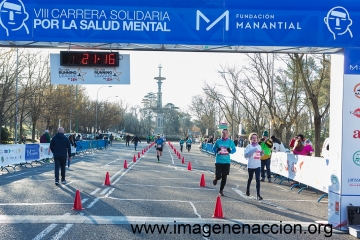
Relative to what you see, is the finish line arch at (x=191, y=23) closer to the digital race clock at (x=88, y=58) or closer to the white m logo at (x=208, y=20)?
the white m logo at (x=208, y=20)

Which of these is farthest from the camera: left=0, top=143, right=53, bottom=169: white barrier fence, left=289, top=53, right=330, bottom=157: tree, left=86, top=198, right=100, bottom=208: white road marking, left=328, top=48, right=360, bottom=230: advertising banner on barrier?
left=289, top=53, right=330, bottom=157: tree

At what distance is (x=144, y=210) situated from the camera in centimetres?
982

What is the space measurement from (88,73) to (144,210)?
12.7 ft

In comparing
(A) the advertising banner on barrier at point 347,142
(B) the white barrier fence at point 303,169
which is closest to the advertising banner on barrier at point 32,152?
(B) the white barrier fence at point 303,169

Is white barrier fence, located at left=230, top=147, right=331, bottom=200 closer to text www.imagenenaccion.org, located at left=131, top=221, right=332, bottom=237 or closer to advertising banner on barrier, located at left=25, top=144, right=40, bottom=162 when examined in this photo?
text www.imagenenaccion.org, located at left=131, top=221, right=332, bottom=237

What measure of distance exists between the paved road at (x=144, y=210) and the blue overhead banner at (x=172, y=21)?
3715 millimetres

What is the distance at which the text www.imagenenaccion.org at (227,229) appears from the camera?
7.89 m

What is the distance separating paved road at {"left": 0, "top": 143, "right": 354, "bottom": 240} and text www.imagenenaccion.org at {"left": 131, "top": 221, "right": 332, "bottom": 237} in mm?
19

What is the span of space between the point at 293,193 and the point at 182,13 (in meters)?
7.55

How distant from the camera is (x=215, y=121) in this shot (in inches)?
2584

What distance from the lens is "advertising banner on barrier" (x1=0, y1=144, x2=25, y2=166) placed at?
19375 mm

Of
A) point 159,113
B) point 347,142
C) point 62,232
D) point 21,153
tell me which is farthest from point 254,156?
point 159,113

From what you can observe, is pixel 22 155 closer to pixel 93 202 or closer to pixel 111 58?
pixel 93 202

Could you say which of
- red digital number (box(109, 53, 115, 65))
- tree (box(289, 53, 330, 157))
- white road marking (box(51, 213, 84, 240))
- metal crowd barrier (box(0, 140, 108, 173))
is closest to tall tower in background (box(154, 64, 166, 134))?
tree (box(289, 53, 330, 157))
